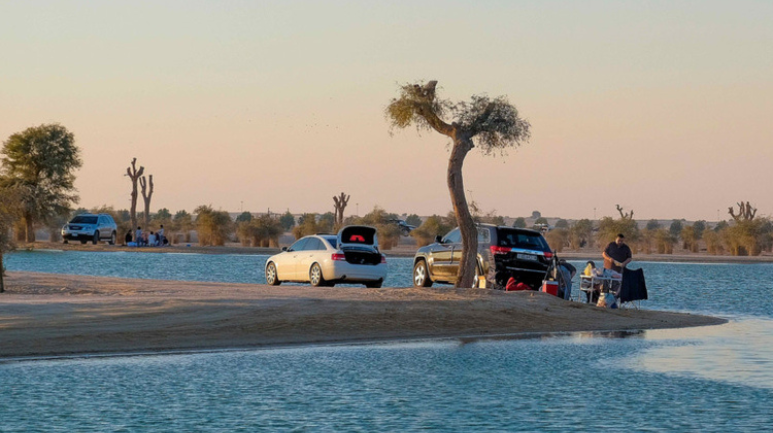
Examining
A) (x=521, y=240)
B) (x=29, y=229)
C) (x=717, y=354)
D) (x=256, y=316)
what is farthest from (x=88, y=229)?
(x=717, y=354)

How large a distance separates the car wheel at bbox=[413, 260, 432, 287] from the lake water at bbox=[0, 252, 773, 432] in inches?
436

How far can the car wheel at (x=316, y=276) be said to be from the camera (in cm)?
3219

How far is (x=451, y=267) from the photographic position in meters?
31.9

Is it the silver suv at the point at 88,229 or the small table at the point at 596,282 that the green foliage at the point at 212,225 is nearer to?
the silver suv at the point at 88,229

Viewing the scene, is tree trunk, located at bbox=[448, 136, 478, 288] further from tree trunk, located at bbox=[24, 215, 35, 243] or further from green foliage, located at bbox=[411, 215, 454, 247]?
green foliage, located at bbox=[411, 215, 454, 247]

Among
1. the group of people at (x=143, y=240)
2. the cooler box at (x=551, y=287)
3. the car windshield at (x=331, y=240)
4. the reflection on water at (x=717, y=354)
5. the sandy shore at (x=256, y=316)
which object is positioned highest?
the group of people at (x=143, y=240)

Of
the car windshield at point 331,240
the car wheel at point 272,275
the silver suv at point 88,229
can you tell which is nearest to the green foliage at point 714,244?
the silver suv at point 88,229

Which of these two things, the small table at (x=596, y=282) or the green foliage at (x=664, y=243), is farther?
the green foliage at (x=664, y=243)

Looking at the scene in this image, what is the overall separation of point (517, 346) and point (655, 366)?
340 centimetres

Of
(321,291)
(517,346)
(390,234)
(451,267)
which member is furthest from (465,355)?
(390,234)

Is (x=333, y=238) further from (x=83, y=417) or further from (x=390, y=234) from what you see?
(x=390, y=234)

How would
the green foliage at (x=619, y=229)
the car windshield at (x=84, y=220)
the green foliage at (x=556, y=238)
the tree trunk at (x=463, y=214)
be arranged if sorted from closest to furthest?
the tree trunk at (x=463, y=214) < the car windshield at (x=84, y=220) < the green foliage at (x=619, y=229) < the green foliage at (x=556, y=238)

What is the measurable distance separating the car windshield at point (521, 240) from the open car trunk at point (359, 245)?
390cm

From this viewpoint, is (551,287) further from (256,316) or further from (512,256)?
(256,316)
